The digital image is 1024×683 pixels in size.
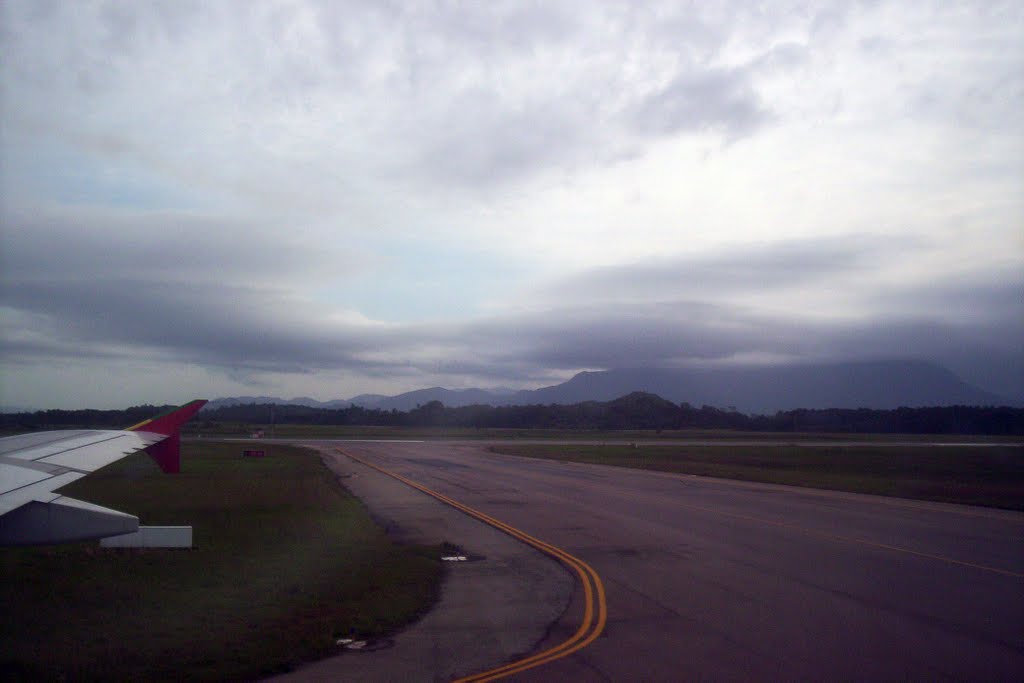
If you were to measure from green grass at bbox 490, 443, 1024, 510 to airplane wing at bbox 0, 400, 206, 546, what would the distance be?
91.8 feet

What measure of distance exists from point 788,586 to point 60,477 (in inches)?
455

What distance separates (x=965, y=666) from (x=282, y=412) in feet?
379

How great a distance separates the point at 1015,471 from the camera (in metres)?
44.6

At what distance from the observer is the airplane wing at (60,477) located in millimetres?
7879

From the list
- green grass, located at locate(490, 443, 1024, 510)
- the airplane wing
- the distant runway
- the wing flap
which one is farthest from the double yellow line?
green grass, located at locate(490, 443, 1024, 510)

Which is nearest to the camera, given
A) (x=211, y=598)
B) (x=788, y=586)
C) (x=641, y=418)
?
(x=211, y=598)

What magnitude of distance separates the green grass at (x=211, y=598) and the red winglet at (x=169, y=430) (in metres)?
1.99

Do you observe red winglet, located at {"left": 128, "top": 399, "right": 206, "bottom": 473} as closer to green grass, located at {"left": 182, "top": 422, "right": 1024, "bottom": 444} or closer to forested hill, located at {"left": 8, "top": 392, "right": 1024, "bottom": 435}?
green grass, located at {"left": 182, "top": 422, "right": 1024, "bottom": 444}

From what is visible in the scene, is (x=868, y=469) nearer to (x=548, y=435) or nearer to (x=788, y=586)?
(x=788, y=586)

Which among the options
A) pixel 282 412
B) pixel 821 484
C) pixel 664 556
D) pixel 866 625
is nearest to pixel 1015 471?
pixel 821 484

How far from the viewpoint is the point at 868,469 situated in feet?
153

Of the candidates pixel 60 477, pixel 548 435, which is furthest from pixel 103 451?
pixel 548 435

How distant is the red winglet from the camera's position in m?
16.2

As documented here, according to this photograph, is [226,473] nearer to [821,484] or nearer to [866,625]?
[821,484]
